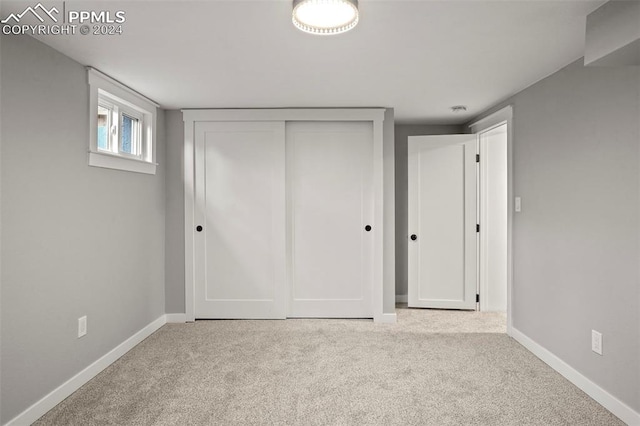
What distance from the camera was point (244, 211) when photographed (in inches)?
164

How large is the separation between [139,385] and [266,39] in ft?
7.94

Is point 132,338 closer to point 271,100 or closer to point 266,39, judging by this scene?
point 271,100

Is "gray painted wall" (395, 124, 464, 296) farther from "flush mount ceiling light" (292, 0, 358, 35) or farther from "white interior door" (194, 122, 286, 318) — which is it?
"flush mount ceiling light" (292, 0, 358, 35)

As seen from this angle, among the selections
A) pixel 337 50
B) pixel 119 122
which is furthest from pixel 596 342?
pixel 119 122

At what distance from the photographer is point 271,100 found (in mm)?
3725

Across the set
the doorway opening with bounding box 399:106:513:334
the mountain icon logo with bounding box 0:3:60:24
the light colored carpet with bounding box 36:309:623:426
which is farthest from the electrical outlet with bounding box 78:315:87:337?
the doorway opening with bounding box 399:106:513:334

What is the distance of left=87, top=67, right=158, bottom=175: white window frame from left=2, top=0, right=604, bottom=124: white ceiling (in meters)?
0.10

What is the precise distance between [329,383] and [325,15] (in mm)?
2271

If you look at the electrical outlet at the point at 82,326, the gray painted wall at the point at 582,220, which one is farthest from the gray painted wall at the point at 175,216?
the gray painted wall at the point at 582,220

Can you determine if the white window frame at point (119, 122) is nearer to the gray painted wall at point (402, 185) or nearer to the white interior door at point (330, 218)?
the white interior door at point (330, 218)

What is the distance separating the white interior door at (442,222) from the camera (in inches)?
175

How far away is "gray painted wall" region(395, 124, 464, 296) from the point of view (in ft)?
16.2

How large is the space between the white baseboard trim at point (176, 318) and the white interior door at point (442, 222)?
2568mm

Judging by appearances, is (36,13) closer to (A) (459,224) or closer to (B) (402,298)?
(A) (459,224)
